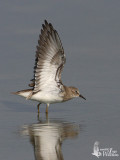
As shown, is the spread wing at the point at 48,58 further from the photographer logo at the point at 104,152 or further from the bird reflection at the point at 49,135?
the photographer logo at the point at 104,152

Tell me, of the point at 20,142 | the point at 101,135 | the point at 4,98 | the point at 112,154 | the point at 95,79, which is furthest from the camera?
the point at 95,79

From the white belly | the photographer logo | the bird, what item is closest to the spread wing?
the bird

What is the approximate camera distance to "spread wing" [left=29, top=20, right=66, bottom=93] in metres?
15.1

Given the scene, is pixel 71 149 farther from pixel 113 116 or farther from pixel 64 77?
pixel 64 77

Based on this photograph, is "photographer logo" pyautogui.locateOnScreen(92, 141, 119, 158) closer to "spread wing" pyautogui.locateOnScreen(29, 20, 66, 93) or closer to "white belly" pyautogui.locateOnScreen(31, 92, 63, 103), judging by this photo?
"spread wing" pyautogui.locateOnScreen(29, 20, 66, 93)

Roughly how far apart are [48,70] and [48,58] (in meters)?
0.32

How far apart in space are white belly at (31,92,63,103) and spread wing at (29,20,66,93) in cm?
17

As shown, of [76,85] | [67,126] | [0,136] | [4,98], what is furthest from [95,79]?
[0,136]

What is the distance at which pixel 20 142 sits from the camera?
38.8 feet

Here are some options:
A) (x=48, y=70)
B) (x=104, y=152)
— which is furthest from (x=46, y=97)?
(x=104, y=152)

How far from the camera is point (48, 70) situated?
50.5ft

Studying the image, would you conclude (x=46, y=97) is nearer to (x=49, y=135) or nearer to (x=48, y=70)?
(x=48, y=70)

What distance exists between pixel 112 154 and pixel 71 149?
2.66ft

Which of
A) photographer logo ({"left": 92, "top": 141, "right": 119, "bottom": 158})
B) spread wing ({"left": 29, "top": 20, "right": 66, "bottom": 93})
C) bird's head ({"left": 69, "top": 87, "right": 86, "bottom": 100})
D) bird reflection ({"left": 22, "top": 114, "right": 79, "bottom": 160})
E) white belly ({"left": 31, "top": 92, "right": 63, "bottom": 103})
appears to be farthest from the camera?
bird's head ({"left": 69, "top": 87, "right": 86, "bottom": 100})
